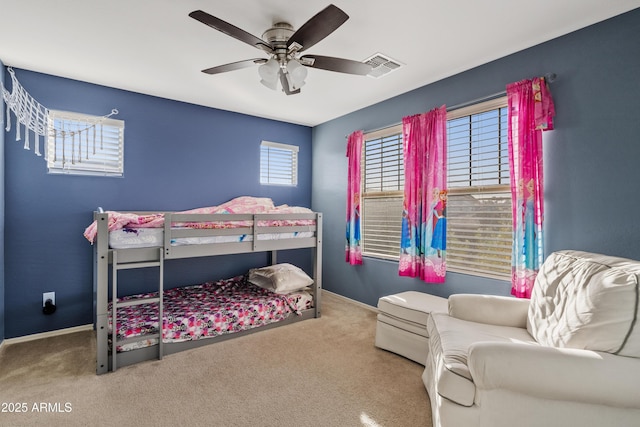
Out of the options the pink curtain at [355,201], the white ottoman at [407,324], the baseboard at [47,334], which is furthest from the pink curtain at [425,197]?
the baseboard at [47,334]

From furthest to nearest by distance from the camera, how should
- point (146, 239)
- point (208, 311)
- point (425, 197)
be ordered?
point (425, 197) → point (208, 311) → point (146, 239)

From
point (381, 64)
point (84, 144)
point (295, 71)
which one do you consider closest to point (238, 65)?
point (295, 71)

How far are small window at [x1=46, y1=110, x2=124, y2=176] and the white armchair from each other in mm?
3541

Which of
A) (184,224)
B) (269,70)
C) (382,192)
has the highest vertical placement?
(269,70)

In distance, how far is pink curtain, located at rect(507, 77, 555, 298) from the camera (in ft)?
7.36

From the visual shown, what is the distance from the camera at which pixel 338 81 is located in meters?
3.04

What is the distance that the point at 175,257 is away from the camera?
2.52 m

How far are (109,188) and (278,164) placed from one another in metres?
2.09

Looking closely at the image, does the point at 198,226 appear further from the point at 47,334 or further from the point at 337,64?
the point at 47,334

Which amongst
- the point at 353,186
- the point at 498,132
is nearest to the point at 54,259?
the point at 353,186

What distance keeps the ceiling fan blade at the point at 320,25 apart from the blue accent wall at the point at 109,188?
7.63 ft

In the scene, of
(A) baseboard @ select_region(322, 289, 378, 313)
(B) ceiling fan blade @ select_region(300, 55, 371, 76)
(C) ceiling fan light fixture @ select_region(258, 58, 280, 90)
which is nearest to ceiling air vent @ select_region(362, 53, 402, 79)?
(B) ceiling fan blade @ select_region(300, 55, 371, 76)

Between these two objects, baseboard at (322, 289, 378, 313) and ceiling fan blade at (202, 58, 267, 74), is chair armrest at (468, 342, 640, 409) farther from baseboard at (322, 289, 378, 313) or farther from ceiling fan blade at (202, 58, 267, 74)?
baseboard at (322, 289, 378, 313)

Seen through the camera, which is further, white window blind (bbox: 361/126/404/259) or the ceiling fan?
white window blind (bbox: 361/126/404/259)
